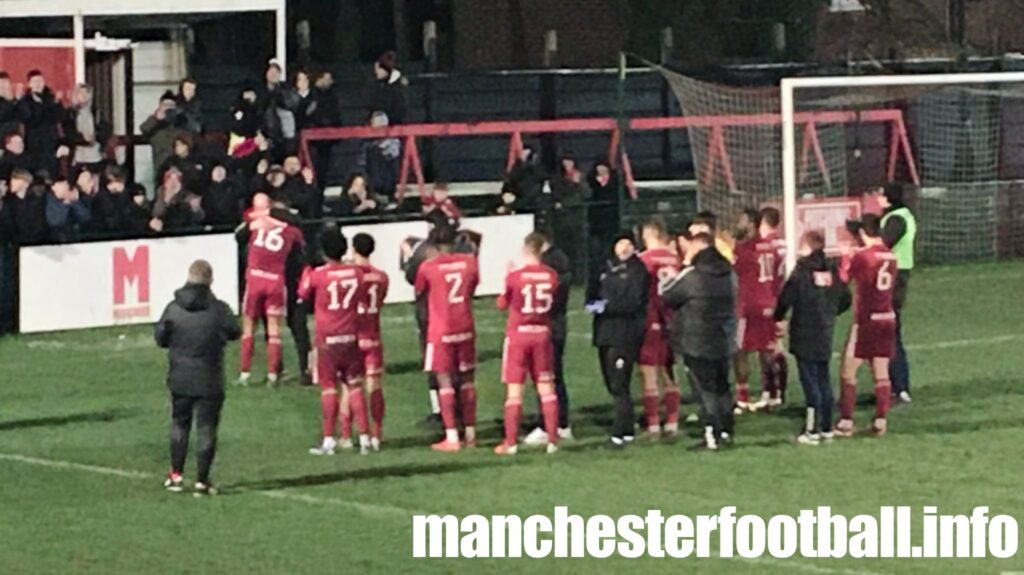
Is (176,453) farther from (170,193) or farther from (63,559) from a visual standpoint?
(170,193)

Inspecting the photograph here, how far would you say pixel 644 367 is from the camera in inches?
766

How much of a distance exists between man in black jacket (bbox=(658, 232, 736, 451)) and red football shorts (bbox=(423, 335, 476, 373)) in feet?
5.42

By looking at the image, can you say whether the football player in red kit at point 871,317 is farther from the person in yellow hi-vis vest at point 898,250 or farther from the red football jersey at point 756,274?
the red football jersey at point 756,274

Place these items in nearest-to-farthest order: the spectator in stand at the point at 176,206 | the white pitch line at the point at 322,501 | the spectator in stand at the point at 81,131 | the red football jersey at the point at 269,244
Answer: the white pitch line at the point at 322,501 → the red football jersey at the point at 269,244 → the spectator in stand at the point at 176,206 → the spectator in stand at the point at 81,131

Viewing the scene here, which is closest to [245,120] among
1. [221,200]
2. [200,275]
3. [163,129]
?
[163,129]

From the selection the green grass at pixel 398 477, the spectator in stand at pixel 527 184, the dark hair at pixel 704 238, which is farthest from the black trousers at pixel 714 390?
the spectator in stand at pixel 527 184

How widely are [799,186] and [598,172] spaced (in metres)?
3.07

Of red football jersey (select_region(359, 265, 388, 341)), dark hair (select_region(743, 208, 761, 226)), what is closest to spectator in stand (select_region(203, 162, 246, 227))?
dark hair (select_region(743, 208, 761, 226))

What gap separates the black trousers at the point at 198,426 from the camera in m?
16.8

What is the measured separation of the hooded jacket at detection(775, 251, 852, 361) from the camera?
745 inches

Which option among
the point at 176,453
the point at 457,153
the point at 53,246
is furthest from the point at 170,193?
the point at 176,453

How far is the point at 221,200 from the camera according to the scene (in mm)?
29047

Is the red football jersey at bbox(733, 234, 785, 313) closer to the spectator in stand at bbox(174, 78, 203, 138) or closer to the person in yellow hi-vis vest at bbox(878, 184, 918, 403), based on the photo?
the person in yellow hi-vis vest at bbox(878, 184, 918, 403)

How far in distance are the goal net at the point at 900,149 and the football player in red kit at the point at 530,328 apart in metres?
13.6
